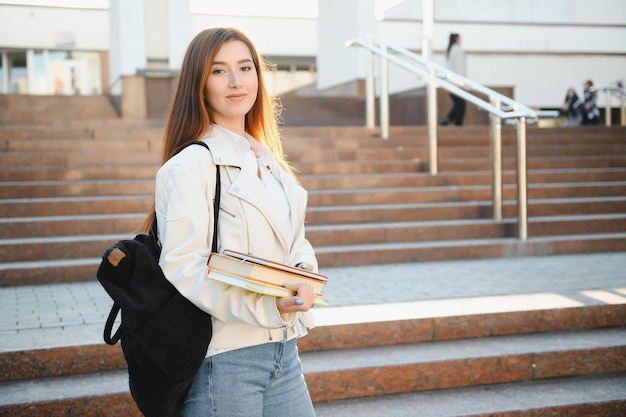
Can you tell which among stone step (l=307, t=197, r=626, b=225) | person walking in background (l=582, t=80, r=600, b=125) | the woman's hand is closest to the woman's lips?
the woman's hand

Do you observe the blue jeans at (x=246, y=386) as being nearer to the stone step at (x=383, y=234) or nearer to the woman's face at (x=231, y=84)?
the woman's face at (x=231, y=84)

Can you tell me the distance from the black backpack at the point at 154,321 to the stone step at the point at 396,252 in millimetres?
4126

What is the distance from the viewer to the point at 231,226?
2.06 metres

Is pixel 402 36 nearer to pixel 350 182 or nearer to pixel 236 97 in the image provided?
pixel 350 182

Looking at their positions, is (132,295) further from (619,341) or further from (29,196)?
(29,196)

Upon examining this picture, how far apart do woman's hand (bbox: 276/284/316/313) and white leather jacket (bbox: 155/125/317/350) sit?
0.03m

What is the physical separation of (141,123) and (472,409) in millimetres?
6759

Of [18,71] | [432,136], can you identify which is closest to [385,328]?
[432,136]

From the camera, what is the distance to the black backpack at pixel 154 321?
197 centimetres

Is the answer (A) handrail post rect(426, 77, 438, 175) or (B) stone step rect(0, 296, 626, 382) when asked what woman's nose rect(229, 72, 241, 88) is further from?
(A) handrail post rect(426, 77, 438, 175)

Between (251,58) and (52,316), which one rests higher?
(251,58)

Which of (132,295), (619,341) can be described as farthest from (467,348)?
(132,295)

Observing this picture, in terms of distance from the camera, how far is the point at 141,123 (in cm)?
959

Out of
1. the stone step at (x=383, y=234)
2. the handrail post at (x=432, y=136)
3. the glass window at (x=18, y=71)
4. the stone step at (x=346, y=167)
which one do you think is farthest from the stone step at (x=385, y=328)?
the glass window at (x=18, y=71)
